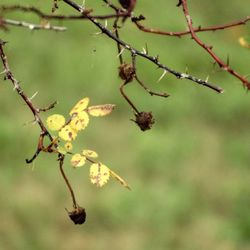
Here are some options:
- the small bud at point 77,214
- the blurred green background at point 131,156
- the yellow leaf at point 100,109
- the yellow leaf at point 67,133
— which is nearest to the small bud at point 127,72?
the yellow leaf at point 100,109

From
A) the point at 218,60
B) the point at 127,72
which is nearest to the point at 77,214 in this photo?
the point at 127,72

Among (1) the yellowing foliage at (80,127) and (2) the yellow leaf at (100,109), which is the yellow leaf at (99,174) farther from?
(2) the yellow leaf at (100,109)

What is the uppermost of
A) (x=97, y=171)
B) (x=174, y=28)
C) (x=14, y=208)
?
(x=174, y=28)

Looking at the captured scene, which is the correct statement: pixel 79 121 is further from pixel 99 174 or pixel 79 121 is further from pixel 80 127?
pixel 99 174

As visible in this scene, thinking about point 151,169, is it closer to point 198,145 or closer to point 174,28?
point 198,145

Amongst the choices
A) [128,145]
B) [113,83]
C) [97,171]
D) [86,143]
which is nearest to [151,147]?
[128,145]
